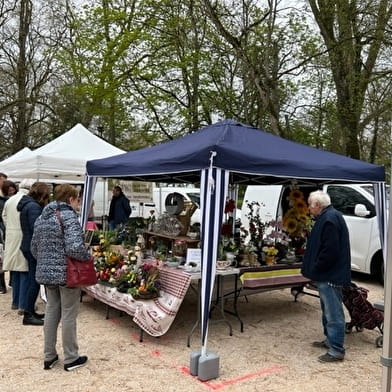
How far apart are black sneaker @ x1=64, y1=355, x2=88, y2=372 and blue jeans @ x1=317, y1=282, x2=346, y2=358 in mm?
2163

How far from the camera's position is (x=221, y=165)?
3.79 metres

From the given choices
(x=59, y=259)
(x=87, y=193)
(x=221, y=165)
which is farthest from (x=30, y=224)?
(x=221, y=165)

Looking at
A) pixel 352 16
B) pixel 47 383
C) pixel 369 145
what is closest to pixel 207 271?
pixel 47 383

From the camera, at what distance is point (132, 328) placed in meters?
4.81

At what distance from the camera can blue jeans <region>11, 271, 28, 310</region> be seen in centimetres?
513

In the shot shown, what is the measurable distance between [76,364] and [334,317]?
89.3 inches

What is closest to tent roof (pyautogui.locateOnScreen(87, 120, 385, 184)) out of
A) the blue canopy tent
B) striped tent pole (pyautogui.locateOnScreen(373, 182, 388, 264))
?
the blue canopy tent

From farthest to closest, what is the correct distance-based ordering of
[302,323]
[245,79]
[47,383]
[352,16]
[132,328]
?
[245,79], [352,16], [302,323], [132,328], [47,383]

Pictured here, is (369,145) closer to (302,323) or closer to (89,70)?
(89,70)

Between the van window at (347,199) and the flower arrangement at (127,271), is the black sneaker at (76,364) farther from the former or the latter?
the van window at (347,199)

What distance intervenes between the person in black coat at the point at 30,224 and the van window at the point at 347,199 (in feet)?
16.4

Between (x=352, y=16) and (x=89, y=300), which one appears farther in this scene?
(x=352, y=16)

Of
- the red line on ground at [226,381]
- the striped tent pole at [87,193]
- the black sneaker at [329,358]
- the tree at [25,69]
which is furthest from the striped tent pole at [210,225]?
the tree at [25,69]

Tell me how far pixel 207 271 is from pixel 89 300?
2.84 m
